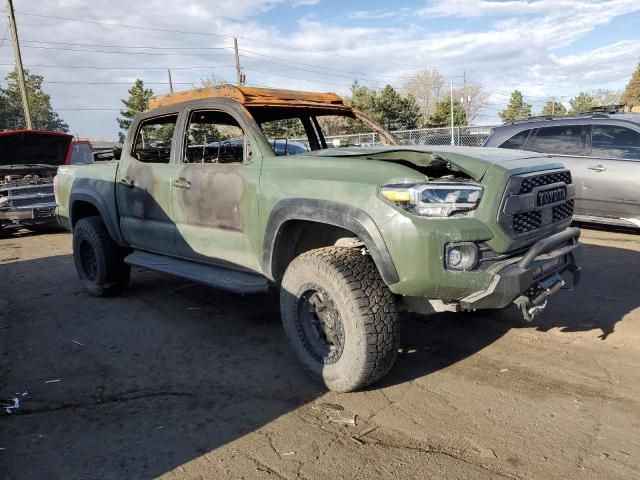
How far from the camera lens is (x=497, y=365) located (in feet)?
11.9

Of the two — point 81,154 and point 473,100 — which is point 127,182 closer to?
point 81,154

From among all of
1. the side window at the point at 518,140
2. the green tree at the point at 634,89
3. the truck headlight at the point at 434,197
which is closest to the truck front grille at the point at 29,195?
the side window at the point at 518,140

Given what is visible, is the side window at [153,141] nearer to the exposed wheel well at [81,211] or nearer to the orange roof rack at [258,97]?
the orange roof rack at [258,97]

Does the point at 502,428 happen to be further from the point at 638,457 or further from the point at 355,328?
the point at 355,328

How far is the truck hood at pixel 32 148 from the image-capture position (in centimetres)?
1064

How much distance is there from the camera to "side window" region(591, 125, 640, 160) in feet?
24.3

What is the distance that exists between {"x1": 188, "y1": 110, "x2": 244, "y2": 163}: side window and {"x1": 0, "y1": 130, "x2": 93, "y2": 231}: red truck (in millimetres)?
7410

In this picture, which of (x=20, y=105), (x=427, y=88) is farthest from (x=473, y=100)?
(x=20, y=105)

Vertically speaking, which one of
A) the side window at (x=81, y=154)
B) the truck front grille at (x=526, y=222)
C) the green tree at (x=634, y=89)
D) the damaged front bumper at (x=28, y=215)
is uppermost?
the green tree at (x=634, y=89)

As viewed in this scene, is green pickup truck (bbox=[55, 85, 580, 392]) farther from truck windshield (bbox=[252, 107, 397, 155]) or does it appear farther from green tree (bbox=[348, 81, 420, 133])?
green tree (bbox=[348, 81, 420, 133])

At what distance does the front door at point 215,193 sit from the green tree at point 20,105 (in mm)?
44125

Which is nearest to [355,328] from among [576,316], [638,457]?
[638,457]

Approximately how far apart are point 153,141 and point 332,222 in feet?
9.78

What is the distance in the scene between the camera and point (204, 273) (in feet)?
14.3
